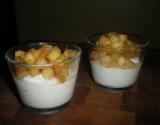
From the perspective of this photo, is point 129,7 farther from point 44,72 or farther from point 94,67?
point 44,72

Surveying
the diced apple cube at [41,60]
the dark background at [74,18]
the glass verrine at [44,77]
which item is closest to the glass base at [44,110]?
the glass verrine at [44,77]

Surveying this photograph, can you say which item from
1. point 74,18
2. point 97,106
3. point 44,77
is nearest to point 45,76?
point 44,77

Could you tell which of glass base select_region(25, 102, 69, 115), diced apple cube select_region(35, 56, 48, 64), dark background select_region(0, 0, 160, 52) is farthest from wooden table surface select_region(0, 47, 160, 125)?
dark background select_region(0, 0, 160, 52)

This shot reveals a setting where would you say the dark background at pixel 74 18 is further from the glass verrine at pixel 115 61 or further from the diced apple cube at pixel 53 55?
the diced apple cube at pixel 53 55

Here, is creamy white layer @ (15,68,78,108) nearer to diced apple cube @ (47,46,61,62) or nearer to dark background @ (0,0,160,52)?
diced apple cube @ (47,46,61,62)

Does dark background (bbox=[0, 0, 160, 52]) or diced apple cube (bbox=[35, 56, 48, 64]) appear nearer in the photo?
diced apple cube (bbox=[35, 56, 48, 64])

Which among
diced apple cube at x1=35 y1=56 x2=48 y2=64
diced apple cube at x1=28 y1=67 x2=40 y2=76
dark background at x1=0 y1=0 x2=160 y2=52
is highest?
diced apple cube at x1=35 y1=56 x2=48 y2=64

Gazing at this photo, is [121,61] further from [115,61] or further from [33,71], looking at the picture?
[33,71]

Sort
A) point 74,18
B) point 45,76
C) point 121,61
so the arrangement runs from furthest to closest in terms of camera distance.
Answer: point 74,18 < point 121,61 < point 45,76
